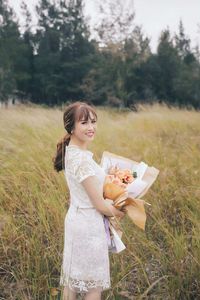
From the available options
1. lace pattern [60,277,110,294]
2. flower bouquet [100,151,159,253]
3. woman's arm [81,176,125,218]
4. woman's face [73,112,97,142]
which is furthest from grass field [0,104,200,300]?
woman's face [73,112,97,142]

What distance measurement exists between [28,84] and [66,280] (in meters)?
27.3

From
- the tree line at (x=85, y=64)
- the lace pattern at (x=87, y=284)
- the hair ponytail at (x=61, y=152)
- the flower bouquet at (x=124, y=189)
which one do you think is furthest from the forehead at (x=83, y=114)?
the tree line at (x=85, y=64)

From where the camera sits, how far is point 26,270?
8.51ft

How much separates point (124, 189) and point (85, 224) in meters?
0.24

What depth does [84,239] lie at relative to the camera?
6.56 ft


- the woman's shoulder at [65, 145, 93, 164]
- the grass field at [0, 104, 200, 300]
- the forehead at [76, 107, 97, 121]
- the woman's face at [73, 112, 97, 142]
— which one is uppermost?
the forehead at [76, 107, 97, 121]

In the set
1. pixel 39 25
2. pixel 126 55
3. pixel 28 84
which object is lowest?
pixel 28 84

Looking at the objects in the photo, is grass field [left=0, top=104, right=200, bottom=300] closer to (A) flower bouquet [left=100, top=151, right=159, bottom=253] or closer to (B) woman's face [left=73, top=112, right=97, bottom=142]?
(A) flower bouquet [left=100, top=151, right=159, bottom=253]

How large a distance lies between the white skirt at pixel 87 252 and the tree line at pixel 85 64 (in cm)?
1983

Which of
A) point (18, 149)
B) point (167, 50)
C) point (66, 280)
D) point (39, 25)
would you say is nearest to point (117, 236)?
point (66, 280)

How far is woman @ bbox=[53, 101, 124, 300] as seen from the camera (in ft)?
6.50

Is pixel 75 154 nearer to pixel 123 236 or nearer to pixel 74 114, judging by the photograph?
pixel 74 114

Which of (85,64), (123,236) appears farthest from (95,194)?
(85,64)

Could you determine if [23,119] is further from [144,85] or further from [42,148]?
[144,85]
